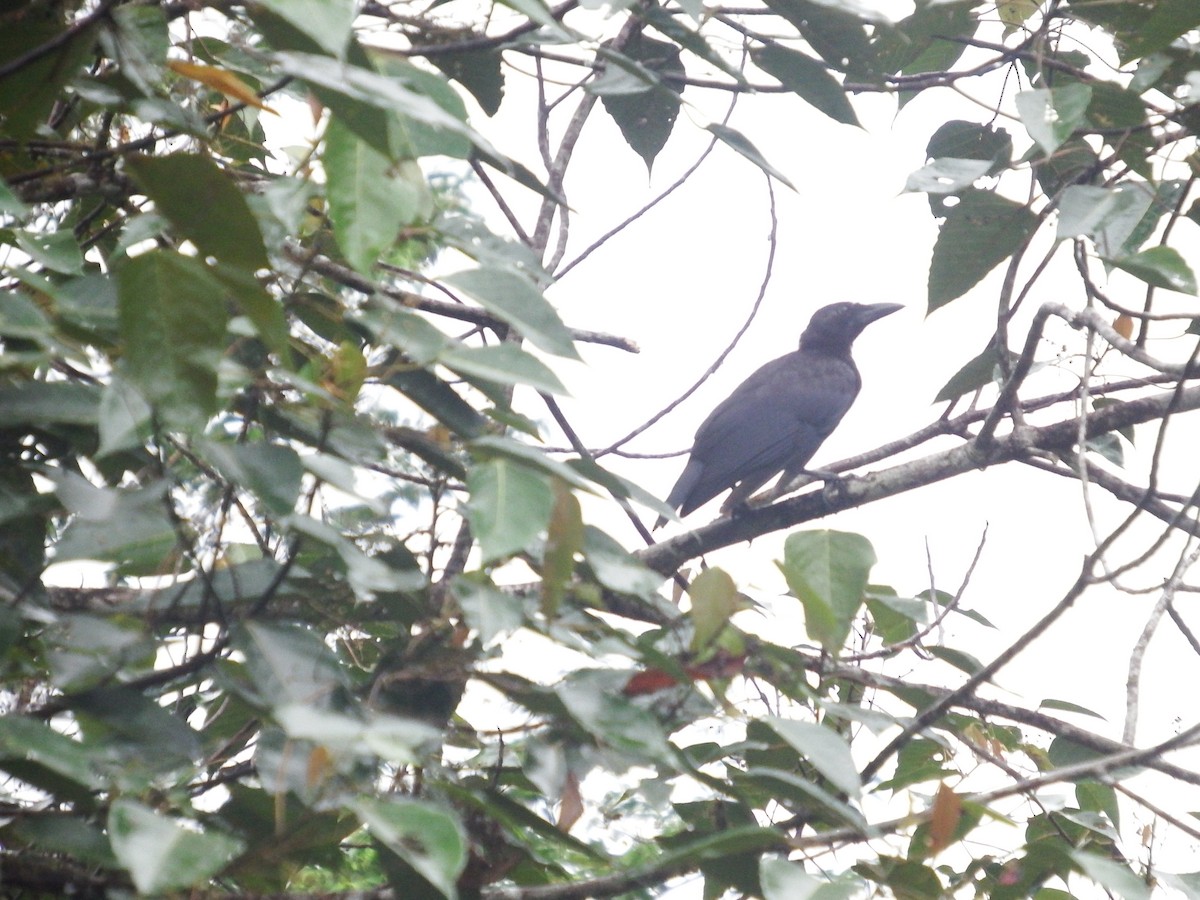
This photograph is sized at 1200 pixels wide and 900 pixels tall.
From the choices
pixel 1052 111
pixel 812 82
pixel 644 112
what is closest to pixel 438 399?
pixel 812 82

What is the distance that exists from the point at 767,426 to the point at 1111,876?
4.43m

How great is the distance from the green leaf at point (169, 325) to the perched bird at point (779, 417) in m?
4.14

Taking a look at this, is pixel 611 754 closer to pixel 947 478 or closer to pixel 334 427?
pixel 334 427

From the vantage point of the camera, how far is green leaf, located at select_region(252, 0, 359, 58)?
2.81 ft

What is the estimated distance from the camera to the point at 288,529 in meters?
1.25

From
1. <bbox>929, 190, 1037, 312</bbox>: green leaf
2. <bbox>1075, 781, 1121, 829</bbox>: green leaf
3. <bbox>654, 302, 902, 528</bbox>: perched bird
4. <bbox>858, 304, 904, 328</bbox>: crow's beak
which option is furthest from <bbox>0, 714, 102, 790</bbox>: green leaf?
<bbox>858, 304, 904, 328</bbox>: crow's beak

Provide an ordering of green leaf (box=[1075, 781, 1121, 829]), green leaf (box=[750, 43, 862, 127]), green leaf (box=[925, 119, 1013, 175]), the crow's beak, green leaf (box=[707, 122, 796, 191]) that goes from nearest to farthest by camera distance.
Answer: green leaf (box=[707, 122, 796, 191]), green leaf (box=[750, 43, 862, 127]), green leaf (box=[1075, 781, 1121, 829]), green leaf (box=[925, 119, 1013, 175]), the crow's beak

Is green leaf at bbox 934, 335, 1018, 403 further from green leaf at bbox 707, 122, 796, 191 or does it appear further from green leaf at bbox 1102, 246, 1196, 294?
green leaf at bbox 707, 122, 796, 191

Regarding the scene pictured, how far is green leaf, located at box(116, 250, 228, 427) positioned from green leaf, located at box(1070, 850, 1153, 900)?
1.03 meters

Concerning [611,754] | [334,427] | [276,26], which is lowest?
[611,754]

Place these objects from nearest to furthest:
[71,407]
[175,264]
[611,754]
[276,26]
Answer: [175,264]
[276,26]
[71,407]
[611,754]

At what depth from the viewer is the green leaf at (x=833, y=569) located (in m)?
1.37

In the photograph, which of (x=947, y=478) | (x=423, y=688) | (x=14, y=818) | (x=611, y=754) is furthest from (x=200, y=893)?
(x=947, y=478)

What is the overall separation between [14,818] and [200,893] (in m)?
0.20
